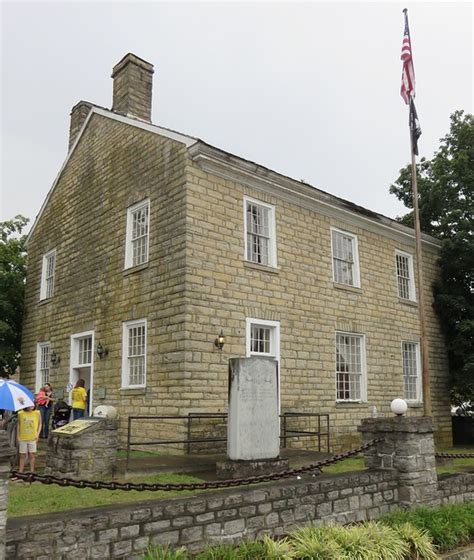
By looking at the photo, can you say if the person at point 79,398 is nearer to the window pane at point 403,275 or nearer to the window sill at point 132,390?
the window sill at point 132,390

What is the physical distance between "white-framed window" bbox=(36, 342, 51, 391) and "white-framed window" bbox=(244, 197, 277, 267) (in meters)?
7.68

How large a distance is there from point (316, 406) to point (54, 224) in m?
10.6

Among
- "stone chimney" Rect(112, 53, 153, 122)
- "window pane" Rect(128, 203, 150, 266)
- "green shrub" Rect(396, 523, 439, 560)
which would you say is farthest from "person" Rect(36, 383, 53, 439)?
"green shrub" Rect(396, 523, 439, 560)

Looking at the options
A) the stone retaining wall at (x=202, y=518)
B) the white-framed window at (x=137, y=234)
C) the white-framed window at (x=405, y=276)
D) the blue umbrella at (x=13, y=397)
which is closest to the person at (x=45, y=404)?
the white-framed window at (x=137, y=234)

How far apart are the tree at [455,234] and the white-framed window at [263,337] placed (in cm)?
778

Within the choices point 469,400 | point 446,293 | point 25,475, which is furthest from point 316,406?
point 25,475

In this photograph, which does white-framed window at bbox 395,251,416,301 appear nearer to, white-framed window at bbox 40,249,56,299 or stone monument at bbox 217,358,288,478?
stone monument at bbox 217,358,288,478

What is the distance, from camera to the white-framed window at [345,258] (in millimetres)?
16328

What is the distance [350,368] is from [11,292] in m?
13.0

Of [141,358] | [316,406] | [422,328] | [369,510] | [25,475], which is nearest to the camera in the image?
[25,475]

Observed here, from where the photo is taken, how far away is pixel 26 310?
1941 centimetres

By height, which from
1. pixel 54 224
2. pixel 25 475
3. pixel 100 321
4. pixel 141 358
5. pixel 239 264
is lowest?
pixel 25 475

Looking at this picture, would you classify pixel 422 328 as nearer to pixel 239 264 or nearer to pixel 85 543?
pixel 239 264

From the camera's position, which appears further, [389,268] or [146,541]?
[389,268]
